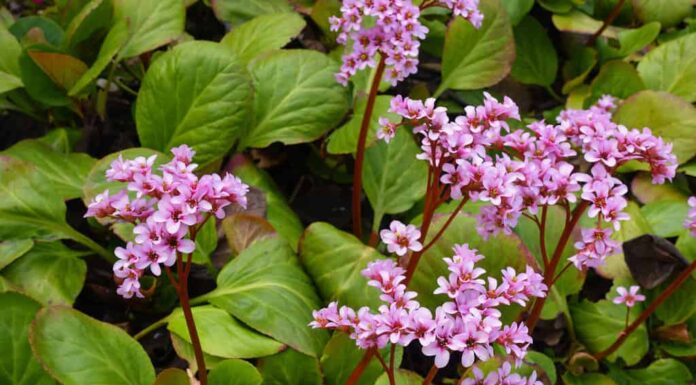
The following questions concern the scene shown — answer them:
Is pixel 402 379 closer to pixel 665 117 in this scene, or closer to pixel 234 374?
pixel 234 374

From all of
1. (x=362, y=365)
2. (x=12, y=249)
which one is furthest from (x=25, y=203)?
(x=362, y=365)

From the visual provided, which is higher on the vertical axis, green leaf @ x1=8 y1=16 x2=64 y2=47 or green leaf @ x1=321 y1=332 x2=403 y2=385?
green leaf @ x1=8 y1=16 x2=64 y2=47

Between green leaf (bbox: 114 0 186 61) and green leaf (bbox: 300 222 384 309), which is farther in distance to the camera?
green leaf (bbox: 114 0 186 61)

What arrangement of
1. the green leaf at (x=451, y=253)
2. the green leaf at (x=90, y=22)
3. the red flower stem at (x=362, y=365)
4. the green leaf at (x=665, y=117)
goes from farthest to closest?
the green leaf at (x=665, y=117)
the green leaf at (x=90, y=22)
the green leaf at (x=451, y=253)
the red flower stem at (x=362, y=365)

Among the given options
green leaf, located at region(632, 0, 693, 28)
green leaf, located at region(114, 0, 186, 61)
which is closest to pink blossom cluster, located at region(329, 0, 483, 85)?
green leaf, located at region(114, 0, 186, 61)

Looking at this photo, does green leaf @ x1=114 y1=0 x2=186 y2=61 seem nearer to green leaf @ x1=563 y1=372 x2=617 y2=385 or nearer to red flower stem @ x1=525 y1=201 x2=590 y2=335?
red flower stem @ x1=525 y1=201 x2=590 y2=335

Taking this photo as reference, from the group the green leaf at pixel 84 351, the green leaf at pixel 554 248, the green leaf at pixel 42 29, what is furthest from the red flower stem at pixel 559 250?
the green leaf at pixel 42 29

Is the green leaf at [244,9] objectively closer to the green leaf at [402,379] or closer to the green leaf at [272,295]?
the green leaf at [272,295]
